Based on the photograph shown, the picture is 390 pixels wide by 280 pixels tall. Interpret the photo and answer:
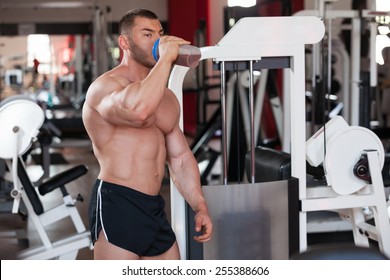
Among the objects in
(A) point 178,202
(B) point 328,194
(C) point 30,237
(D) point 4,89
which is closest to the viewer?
(A) point 178,202

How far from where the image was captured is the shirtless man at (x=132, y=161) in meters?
2.06

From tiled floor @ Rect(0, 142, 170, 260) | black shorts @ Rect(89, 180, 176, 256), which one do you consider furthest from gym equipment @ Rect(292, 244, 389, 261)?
tiled floor @ Rect(0, 142, 170, 260)

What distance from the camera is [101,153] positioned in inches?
85.1

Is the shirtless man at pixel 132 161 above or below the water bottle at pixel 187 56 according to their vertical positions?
below

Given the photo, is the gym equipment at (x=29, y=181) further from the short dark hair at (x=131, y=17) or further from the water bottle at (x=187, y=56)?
the water bottle at (x=187, y=56)

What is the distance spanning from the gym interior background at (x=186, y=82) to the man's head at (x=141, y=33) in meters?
2.21

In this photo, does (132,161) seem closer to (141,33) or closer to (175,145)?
(175,145)

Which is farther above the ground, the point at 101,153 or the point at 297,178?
the point at 101,153

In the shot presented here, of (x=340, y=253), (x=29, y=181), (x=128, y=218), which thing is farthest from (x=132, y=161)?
(x=29, y=181)

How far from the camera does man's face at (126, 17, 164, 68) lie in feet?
6.68

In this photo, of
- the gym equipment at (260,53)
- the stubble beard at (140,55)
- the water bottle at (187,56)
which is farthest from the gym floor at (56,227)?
the water bottle at (187,56)
